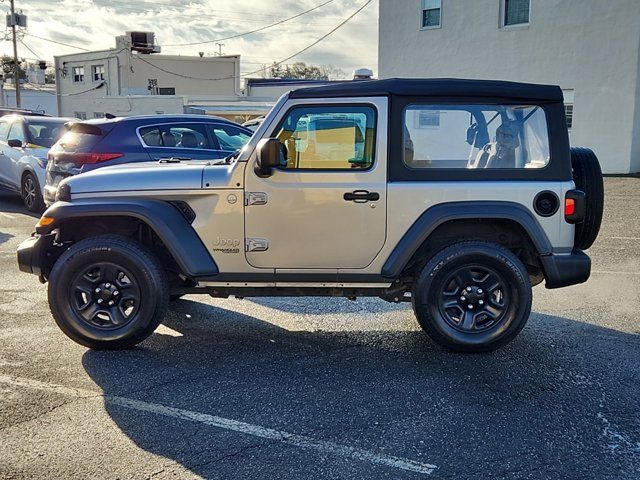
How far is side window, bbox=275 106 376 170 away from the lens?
16.0 feet

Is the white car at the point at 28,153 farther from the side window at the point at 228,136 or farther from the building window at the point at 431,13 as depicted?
the building window at the point at 431,13

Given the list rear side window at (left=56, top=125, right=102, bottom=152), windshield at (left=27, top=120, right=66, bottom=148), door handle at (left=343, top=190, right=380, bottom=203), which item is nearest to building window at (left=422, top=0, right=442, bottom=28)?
windshield at (left=27, top=120, right=66, bottom=148)

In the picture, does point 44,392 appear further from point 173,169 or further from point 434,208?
point 434,208

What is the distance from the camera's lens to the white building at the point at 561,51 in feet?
57.7

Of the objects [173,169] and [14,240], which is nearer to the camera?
[173,169]

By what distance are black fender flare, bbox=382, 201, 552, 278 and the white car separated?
875 centimetres

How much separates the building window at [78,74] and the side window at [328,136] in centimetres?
4182

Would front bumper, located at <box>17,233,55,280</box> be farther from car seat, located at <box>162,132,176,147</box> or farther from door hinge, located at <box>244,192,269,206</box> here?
car seat, located at <box>162,132,176,147</box>

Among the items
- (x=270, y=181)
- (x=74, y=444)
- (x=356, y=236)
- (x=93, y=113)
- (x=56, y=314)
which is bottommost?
(x=74, y=444)

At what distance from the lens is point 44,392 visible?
419cm

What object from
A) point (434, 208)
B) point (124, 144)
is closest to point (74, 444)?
point (434, 208)

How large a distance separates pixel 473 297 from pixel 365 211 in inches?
42.4

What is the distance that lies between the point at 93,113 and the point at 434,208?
130 feet

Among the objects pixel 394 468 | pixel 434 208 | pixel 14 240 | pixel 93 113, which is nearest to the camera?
pixel 394 468
